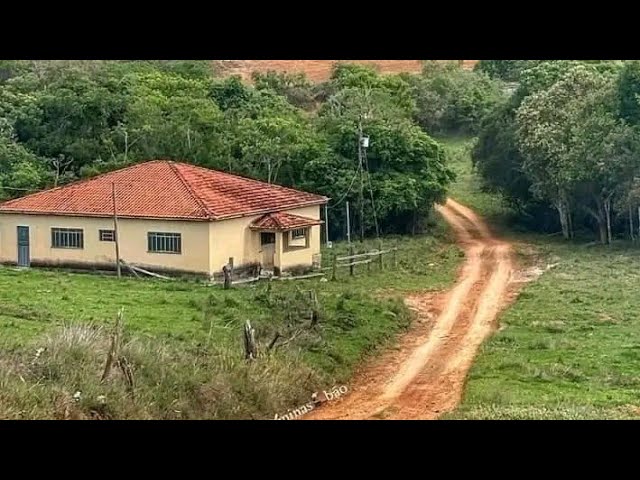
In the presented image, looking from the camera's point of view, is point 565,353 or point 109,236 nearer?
point 565,353

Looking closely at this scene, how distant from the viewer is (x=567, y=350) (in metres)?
Result: 10.8

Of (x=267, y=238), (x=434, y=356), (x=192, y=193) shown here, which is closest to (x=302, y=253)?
(x=267, y=238)

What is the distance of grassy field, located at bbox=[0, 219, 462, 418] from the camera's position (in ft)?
22.1

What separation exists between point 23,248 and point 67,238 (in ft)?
3.08

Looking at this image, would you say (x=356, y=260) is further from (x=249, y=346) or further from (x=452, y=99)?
(x=452, y=99)

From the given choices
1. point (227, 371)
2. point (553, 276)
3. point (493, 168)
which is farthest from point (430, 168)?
point (227, 371)

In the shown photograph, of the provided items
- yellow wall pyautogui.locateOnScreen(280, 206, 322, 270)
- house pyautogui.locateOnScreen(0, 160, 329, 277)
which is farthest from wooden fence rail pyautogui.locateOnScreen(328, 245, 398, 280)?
house pyautogui.locateOnScreen(0, 160, 329, 277)

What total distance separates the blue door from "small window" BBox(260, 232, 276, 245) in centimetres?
395

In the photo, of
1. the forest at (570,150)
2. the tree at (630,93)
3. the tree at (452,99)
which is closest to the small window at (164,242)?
the forest at (570,150)

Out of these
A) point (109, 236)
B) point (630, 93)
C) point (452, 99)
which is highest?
point (452, 99)

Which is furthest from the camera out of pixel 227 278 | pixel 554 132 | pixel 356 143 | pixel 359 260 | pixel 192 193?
pixel 356 143

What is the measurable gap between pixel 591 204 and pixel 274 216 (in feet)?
25.0

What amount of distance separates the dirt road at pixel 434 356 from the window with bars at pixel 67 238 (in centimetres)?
579

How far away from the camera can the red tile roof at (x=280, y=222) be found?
16656mm
